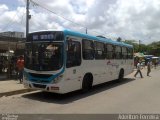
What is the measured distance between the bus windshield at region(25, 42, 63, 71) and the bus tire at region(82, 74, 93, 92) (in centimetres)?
255

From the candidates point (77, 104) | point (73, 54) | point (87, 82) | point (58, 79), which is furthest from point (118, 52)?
point (77, 104)

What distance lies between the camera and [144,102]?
12.4m

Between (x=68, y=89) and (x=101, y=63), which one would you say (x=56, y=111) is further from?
(x=101, y=63)

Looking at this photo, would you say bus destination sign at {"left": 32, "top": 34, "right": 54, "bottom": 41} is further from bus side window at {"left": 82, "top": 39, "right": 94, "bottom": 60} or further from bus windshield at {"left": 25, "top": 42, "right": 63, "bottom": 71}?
bus side window at {"left": 82, "top": 39, "right": 94, "bottom": 60}

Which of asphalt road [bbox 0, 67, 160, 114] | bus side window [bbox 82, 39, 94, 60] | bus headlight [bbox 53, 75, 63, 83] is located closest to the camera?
asphalt road [bbox 0, 67, 160, 114]

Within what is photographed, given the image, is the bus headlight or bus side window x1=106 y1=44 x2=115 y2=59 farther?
bus side window x1=106 y1=44 x2=115 y2=59

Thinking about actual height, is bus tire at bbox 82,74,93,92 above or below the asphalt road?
above

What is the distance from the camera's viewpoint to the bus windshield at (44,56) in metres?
12.3

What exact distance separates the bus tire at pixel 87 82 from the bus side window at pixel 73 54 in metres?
1.24

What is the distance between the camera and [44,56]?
12578mm

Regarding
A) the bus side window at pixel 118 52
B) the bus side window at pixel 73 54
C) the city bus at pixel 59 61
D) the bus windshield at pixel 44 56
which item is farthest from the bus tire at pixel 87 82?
the bus side window at pixel 118 52

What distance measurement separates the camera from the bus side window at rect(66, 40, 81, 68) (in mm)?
12719

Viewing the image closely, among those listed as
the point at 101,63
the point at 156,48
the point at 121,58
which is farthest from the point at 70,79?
the point at 156,48

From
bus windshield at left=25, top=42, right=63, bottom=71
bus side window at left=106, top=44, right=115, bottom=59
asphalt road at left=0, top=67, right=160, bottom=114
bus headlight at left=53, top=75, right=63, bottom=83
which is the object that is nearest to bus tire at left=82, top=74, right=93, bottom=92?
asphalt road at left=0, top=67, right=160, bottom=114
